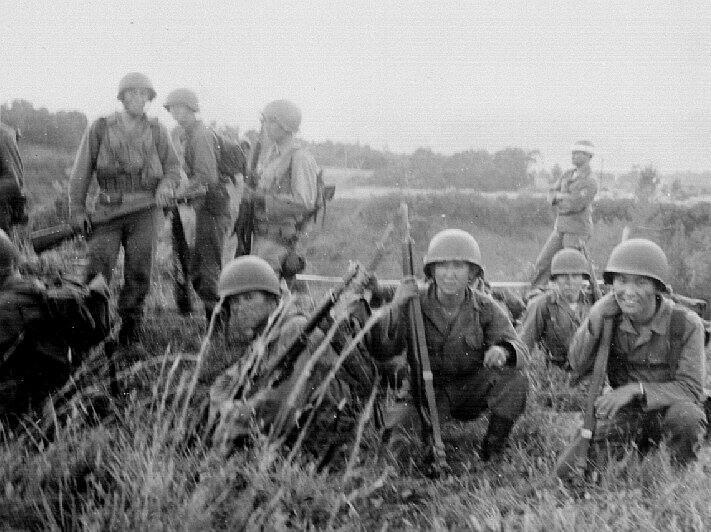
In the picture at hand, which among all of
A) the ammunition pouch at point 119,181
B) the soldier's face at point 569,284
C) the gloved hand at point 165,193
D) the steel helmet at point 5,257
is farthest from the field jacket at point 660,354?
the ammunition pouch at point 119,181

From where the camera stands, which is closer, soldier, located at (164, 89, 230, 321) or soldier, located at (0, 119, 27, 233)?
soldier, located at (0, 119, 27, 233)

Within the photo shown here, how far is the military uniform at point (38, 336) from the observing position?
4.20m

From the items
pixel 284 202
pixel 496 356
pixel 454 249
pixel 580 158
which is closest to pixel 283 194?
pixel 284 202

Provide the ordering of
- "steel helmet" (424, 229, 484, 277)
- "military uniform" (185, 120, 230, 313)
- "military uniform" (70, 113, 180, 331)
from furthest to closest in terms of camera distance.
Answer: "military uniform" (185, 120, 230, 313) → "military uniform" (70, 113, 180, 331) → "steel helmet" (424, 229, 484, 277)

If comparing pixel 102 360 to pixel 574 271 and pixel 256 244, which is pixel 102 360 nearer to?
pixel 256 244

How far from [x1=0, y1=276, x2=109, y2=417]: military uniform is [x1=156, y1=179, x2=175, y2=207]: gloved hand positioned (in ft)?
4.43

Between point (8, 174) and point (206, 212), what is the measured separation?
6.13 ft

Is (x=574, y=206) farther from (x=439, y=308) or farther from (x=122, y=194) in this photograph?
(x=122, y=194)

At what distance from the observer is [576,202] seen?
9.77 m

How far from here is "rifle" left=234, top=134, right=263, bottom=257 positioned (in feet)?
20.5

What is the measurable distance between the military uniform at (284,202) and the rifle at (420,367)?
1.45m

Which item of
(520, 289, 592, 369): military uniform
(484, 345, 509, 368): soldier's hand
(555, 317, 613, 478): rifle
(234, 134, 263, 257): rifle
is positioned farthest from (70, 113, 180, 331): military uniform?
(555, 317, 613, 478): rifle

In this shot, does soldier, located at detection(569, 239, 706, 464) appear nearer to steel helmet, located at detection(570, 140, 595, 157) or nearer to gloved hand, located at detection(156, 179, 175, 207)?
gloved hand, located at detection(156, 179, 175, 207)

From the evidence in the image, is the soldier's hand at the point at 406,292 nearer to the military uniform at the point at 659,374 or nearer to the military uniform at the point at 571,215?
the military uniform at the point at 659,374
